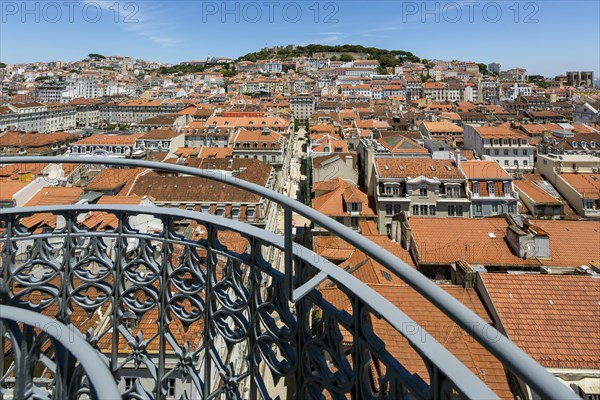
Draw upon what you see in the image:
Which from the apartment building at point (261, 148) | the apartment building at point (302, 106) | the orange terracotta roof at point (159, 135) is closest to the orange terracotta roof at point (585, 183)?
the apartment building at point (261, 148)

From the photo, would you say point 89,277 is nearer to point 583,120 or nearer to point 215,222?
point 215,222

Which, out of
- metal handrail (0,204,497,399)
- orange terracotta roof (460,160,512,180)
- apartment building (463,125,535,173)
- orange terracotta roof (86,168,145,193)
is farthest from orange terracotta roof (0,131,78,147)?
metal handrail (0,204,497,399)

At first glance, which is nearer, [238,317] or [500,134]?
[238,317]

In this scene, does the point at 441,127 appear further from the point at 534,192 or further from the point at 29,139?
the point at 29,139

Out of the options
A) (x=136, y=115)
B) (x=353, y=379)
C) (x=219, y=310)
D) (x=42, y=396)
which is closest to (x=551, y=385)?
(x=353, y=379)

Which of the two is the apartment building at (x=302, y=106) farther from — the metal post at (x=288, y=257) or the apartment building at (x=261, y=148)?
the metal post at (x=288, y=257)

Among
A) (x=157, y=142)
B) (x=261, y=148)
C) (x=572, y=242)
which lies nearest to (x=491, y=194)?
(x=572, y=242)

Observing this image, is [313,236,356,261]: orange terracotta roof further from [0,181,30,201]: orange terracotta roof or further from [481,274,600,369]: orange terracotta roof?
[0,181,30,201]: orange terracotta roof
